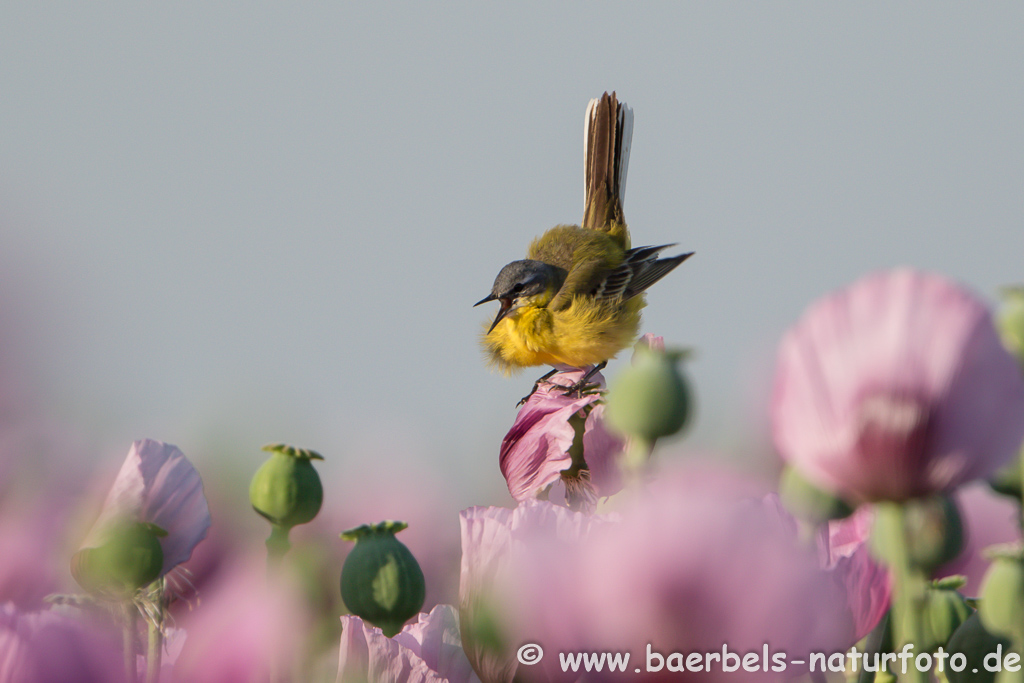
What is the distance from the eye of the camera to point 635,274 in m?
3.40

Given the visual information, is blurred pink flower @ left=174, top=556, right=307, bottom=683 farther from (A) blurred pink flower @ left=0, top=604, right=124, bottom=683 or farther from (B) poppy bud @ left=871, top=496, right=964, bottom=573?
(B) poppy bud @ left=871, top=496, right=964, bottom=573

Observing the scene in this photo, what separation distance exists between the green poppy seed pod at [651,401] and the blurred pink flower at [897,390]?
0.16m

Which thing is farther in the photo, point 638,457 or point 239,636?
point 638,457

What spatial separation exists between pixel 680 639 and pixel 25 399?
88cm

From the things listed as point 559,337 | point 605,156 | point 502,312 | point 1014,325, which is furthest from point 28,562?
point 605,156

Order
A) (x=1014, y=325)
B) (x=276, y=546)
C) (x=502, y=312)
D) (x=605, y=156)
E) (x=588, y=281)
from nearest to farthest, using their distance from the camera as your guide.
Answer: (x=1014, y=325) < (x=276, y=546) < (x=502, y=312) < (x=588, y=281) < (x=605, y=156)

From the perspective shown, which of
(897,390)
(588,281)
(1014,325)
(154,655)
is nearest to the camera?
(897,390)

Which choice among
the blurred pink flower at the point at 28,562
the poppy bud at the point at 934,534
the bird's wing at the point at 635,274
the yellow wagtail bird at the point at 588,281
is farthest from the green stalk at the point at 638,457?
the bird's wing at the point at 635,274

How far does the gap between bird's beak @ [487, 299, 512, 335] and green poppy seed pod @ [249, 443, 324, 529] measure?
2.31 meters

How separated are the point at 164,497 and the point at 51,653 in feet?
0.79

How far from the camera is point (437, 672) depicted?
24.1 inches

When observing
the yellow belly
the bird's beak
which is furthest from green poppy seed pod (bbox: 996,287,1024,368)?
the bird's beak

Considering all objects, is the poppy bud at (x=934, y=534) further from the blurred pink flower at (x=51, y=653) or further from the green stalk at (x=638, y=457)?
the blurred pink flower at (x=51, y=653)

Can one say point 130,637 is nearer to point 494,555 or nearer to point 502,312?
point 494,555
